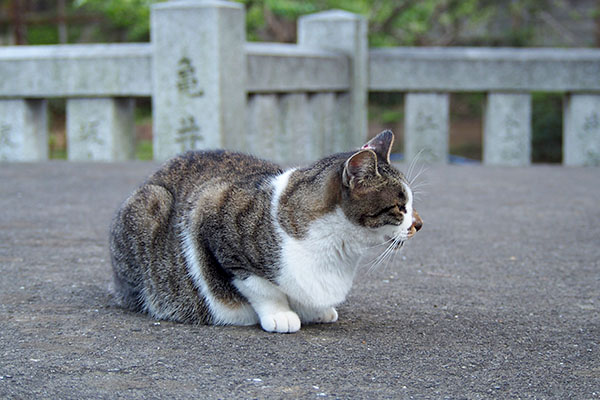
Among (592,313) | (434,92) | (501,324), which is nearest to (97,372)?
(501,324)

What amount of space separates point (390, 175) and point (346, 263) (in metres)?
0.33

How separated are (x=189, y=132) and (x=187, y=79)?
0.41 meters

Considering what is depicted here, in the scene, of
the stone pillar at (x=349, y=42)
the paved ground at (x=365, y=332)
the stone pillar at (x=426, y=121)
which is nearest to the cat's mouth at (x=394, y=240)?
the paved ground at (x=365, y=332)

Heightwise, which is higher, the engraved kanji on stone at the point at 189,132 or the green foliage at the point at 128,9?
the green foliage at the point at 128,9

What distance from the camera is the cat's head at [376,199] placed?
2.64 metres

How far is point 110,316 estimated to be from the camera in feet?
9.88

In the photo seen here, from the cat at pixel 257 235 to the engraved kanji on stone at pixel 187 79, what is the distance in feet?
10.5

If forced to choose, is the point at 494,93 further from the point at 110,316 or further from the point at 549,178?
the point at 110,316

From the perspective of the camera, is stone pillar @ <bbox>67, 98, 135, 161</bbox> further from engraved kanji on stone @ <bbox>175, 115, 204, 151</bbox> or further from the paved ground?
the paved ground

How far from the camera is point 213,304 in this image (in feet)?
9.59

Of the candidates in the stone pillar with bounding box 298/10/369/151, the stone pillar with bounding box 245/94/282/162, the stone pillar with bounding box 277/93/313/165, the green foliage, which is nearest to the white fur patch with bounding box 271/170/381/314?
the stone pillar with bounding box 245/94/282/162

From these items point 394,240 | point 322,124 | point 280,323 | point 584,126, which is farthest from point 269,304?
point 584,126

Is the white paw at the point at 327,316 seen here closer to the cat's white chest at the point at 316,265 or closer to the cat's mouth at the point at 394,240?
the cat's white chest at the point at 316,265

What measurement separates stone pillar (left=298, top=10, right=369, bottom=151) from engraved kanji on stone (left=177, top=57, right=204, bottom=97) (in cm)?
241
